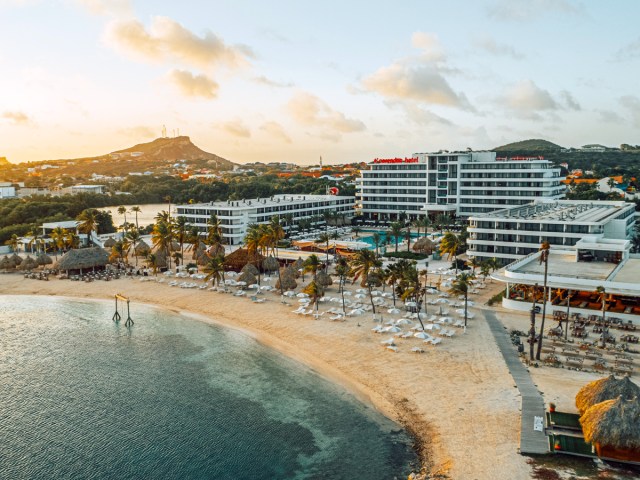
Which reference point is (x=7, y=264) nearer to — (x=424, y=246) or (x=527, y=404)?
(x=424, y=246)

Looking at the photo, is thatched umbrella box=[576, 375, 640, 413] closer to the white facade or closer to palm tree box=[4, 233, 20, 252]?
the white facade

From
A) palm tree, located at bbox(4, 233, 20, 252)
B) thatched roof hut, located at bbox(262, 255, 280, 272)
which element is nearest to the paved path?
thatched roof hut, located at bbox(262, 255, 280, 272)

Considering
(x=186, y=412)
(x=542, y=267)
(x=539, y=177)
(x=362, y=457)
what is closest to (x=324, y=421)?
(x=362, y=457)

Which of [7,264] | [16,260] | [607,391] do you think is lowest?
[7,264]

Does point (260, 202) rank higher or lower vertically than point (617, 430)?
higher

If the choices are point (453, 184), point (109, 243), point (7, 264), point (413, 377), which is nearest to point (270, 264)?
point (109, 243)

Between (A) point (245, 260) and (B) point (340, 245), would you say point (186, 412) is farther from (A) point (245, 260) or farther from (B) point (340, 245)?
(B) point (340, 245)
